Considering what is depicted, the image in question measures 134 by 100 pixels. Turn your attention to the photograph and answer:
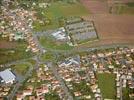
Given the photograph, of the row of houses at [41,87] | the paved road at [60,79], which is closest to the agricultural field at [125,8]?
the paved road at [60,79]

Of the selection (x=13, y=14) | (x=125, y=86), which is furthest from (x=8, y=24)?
(x=125, y=86)

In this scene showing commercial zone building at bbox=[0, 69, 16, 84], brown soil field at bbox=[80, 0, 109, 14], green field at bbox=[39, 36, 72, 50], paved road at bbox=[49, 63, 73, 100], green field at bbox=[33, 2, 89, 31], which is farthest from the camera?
brown soil field at bbox=[80, 0, 109, 14]

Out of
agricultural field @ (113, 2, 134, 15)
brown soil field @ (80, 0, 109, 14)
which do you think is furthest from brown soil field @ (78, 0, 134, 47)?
agricultural field @ (113, 2, 134, 15)

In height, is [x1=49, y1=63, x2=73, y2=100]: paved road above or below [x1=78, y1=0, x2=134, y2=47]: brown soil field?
below

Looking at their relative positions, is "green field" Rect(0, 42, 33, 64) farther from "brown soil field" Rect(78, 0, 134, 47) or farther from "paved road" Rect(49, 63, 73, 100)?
"brown soil field" Rect(78, 0, 134, 47)

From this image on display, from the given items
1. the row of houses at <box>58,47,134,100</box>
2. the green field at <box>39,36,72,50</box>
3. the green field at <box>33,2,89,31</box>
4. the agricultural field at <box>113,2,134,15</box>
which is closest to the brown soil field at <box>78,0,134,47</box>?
the agricultural field at <box>113,2,134,15</box>

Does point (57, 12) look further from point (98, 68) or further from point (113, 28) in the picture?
point (98, 68)

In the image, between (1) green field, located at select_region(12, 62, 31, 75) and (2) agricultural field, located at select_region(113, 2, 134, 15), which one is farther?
(2) agricultural field, located at select_region(113, 2, 134, 15)

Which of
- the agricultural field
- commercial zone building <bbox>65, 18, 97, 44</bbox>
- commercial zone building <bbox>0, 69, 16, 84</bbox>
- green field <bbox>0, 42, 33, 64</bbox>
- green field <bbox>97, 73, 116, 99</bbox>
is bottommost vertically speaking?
green field <bbox>97, 73, 116, 99</bbox>

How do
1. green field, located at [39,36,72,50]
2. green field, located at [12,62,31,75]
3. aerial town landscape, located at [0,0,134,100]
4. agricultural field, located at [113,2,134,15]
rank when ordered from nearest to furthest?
1. aerial town landscape, located at [0,0,134,100]
2. green field, located at [12,62,31,75]
3. green field, located at [39,36,72,50]
4. agricultural field, located at [113,2,134,15]

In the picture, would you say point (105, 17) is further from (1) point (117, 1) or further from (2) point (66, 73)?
(2) point (66, 73)
